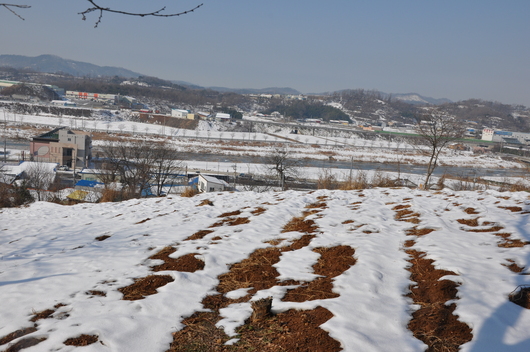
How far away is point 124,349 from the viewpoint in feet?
7.29

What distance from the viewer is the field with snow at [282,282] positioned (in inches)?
91.4

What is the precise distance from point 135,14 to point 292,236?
3323 mm

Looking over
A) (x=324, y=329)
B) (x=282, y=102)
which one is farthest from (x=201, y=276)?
(x=282, y=102)

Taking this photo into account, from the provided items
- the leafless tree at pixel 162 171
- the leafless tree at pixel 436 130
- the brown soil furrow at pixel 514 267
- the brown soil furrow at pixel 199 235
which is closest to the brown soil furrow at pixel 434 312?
the brown soil furrow at pixel 514 267

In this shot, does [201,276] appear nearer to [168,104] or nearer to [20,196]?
[20,196]

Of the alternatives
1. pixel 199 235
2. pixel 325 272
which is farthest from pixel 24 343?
pixel 199 235

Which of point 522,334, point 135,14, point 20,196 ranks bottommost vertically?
point 20,196

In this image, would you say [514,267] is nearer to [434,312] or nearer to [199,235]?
[434,312]

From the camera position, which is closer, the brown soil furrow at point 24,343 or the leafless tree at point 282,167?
the brown soil furrow at point 24,343

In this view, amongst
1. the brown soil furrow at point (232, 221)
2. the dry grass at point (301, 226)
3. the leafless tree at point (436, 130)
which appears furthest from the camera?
the leafless tree at point (436, 130)

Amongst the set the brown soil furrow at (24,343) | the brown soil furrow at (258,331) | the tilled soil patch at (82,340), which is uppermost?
the brown soil furrow at (258,331)

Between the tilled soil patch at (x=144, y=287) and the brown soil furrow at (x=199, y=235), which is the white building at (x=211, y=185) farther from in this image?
the tilled soil patch at (x=144, y=287)

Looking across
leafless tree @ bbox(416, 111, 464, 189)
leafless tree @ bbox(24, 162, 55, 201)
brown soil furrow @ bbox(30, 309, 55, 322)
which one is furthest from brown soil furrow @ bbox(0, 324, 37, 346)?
leafless tree @ bbox(24, 162, 55, 201)

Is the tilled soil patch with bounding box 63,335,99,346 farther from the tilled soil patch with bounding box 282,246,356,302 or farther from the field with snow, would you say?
the tilled soil patch with bounding box 282,246,356,302
